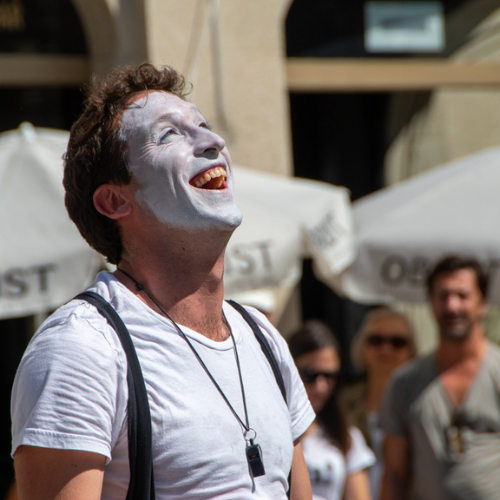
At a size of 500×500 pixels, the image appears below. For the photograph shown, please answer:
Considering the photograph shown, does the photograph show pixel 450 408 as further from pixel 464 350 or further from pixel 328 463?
pixel 328 463

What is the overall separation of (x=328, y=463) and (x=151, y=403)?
2722 mm

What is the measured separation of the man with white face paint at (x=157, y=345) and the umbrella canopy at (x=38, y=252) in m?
1.96

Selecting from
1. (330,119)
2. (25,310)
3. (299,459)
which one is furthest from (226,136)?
(299,459)

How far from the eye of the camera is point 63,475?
5.45 ft

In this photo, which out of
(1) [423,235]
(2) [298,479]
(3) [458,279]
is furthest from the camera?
(1) [423,235]

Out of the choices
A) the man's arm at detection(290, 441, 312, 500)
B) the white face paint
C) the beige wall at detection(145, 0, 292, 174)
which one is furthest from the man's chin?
the white face paint

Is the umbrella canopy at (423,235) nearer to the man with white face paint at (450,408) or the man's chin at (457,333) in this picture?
the man with white face paint at (450,408)

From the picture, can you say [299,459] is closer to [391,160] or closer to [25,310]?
[25,310]

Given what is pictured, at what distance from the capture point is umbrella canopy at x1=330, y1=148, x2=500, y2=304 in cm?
491

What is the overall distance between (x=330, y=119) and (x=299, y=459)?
5.89 meters

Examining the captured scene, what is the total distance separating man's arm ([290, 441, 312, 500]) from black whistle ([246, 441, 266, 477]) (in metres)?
0.21

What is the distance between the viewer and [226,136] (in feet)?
22.0

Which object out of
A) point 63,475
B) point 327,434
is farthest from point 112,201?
point 327,434

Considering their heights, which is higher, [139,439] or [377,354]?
[139,439]
